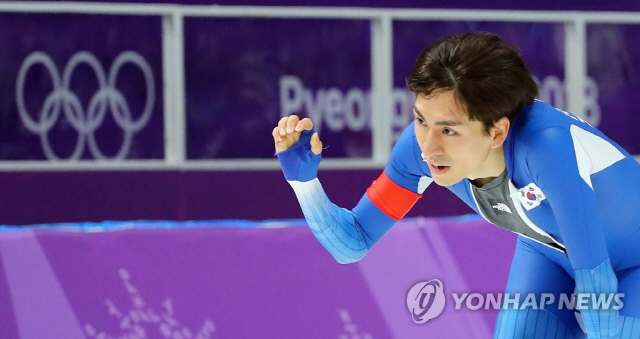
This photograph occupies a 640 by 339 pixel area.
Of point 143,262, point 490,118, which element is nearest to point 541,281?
point 490,118

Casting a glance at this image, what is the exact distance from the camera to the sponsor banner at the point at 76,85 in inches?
244

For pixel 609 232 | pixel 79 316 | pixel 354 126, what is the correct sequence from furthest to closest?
1. pixel 354 126
2. pixel 79 316
3. pixel 609 232

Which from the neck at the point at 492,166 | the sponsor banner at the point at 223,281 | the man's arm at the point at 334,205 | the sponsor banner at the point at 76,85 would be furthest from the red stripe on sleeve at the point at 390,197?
the sponsor banner at the point at 76,85

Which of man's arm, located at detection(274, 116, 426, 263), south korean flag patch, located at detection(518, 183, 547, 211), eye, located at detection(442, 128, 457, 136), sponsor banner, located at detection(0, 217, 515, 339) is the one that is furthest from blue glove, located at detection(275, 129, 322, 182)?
sponsor banner, located at detection(0, 217, 515, 339)

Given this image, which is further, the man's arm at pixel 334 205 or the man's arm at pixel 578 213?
the man's arm at pixel 334 205

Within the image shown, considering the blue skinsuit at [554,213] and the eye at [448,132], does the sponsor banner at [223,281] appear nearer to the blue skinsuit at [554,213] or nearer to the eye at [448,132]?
the blue skinsuit at [554,213]

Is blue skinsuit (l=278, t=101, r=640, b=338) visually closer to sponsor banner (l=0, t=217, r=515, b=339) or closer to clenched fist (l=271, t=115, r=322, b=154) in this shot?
clenched fist (l=271, t=115, r=322, b=154)

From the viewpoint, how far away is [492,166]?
9.84 feet

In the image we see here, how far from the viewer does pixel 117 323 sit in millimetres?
4059

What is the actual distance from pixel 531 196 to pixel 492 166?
122 millimetres

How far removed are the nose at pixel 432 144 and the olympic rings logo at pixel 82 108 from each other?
372 cm

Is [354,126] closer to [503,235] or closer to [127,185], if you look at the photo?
[127,185]

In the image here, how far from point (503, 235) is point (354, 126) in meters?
2.38

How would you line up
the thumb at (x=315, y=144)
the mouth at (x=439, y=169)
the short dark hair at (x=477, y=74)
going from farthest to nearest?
the thumb at (x=315, y=144), the mouth at (x=439, y=169), the short dark hair at (x=477, y=74)
